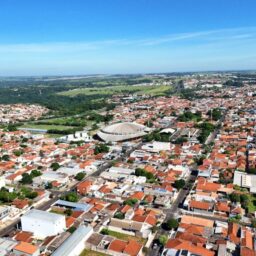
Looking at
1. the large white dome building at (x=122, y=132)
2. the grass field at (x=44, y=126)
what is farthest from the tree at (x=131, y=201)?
the grass field at (x=44, y=126)

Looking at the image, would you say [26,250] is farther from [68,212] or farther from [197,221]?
[197,221]

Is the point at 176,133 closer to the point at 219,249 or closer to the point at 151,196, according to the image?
the point at 151,196

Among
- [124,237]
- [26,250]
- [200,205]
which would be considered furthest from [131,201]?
[26,250]

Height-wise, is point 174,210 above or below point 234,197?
below

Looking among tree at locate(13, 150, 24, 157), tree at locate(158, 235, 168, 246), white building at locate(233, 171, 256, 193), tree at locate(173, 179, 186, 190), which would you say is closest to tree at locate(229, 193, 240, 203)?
white building at locate(233, 171, 256, 193)

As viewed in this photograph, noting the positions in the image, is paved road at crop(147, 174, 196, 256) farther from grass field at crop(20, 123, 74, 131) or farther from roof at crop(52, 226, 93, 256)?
grass field at crop(20, 123, 74, 131)

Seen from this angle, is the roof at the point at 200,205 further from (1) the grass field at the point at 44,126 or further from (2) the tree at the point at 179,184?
(1) the grass field at the point at 44,126
